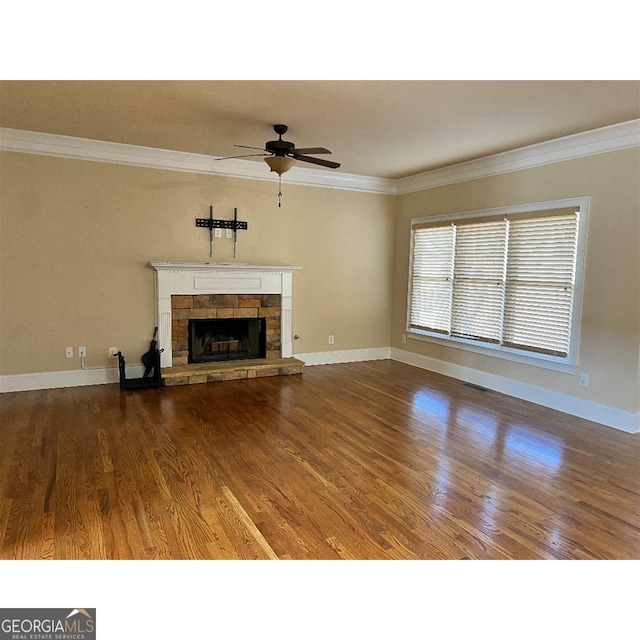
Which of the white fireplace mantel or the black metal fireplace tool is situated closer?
the black metal fireplace tool

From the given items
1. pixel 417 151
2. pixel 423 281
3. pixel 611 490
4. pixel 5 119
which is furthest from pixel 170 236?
pixel 611 490

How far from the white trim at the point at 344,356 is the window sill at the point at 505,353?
24.3 inches

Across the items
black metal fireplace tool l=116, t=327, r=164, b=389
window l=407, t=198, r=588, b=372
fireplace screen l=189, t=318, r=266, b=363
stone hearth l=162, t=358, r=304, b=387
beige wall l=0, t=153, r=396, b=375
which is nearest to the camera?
window l=407, t=198, r=588, b=372

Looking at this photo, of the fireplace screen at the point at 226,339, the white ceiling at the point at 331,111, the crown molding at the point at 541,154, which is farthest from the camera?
the fireplace screen at the point at 226,339

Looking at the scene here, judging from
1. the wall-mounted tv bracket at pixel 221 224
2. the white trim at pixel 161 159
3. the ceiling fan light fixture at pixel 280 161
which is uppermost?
the white trim at pixel 161 159

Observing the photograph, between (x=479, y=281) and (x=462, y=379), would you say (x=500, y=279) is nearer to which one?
(x=479, y=281)

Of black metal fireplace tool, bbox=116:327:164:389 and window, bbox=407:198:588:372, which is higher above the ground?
window, bbox=407:198:588:372

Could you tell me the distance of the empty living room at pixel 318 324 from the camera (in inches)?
97.9

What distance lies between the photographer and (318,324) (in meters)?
6.40

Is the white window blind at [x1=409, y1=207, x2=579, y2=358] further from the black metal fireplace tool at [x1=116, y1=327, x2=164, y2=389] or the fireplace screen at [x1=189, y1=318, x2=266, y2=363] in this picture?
the black metal fireplace tool at [x1=116, y1=327, x2=164, y2=389]

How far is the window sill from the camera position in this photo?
448 centimetres

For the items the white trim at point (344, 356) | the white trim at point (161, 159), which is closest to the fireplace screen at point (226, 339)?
the white trim at point (344, 356)

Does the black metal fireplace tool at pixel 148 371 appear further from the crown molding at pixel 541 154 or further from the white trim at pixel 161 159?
the crown molding at pixel 541 154
